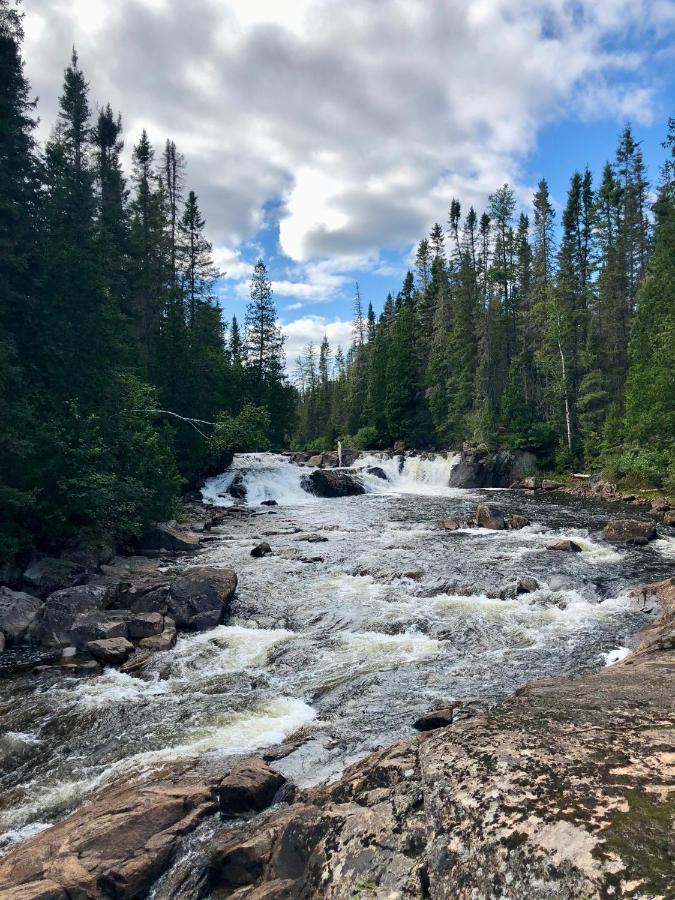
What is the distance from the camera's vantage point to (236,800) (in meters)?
5.38

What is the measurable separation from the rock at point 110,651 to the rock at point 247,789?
5.37 m

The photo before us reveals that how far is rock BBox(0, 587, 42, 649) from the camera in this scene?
1125cm

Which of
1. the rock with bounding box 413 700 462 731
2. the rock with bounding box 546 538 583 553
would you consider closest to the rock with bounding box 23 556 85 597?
the rock with bounding box 413 700 462 731

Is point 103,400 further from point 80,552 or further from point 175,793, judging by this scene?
point 175,793

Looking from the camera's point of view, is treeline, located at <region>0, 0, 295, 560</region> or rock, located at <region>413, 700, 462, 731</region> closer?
rock, located at <region>413, 700, 462, 731</region>

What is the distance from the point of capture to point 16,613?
11703mm

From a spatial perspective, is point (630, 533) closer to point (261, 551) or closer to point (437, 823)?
point (261, 551)

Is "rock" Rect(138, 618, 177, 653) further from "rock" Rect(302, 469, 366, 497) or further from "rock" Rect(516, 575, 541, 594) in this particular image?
"rock" Rect(302, 469, 366, 497)

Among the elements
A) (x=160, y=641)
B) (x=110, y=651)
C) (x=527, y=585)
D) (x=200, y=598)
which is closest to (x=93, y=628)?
(x=110, y=651)

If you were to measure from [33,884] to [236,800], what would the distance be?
1.85 meters

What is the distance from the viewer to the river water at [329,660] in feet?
23.1

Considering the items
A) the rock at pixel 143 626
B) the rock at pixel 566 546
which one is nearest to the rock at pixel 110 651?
the rock at pixel 143 626

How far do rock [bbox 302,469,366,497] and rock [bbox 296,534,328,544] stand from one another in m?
14.7

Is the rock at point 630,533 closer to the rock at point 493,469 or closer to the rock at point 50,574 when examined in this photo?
the rock at point 50,574
